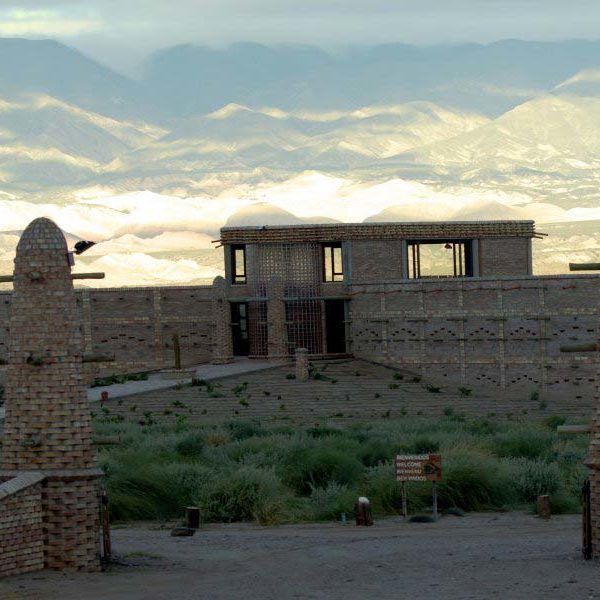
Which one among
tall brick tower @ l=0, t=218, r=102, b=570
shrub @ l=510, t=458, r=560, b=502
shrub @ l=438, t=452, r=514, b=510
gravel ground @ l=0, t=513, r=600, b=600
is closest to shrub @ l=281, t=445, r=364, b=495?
shrub @ l=438, t=452, r=514, b=510

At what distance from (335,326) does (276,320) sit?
2.12m

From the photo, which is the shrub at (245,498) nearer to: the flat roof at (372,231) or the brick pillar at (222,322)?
the brick pillar at (222,322)

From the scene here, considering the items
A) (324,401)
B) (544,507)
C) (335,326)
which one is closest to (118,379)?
(335,326)

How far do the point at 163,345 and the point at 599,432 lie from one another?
134 feet

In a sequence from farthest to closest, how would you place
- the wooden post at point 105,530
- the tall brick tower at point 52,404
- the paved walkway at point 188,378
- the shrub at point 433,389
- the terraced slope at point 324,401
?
the shrub at point 433,389, the paved walkway at point 188,378, the terraced slope at point 324,401, the wooden post at point 105,530, the tall brick tower at point 52,404

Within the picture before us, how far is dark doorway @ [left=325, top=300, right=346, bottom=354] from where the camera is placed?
61.0 meters

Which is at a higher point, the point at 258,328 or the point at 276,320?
the point at 276,320

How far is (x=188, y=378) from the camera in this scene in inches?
2172

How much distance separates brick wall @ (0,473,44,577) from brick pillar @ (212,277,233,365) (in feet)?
125

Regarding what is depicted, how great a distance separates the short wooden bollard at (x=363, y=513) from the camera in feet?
96.5

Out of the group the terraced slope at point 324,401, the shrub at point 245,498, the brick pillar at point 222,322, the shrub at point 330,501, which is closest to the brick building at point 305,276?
the brick pillar at point 222,322

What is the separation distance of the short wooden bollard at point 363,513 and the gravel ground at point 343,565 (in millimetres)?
214

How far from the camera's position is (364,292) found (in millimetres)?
59250

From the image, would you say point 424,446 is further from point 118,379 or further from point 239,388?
point 118,379
